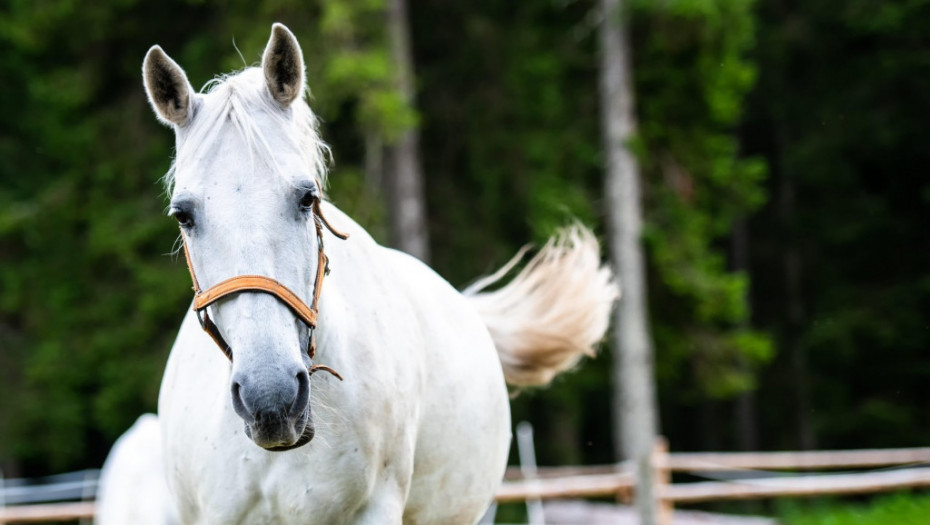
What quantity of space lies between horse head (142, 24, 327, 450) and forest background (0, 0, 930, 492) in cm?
806

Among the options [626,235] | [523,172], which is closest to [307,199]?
[626,235]

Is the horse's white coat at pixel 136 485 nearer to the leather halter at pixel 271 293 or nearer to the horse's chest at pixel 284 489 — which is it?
the horse's chest at pixel 284 489

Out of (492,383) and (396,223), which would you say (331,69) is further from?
(492,383)

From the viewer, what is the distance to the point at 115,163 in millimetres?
13719

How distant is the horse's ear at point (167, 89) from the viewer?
2645 mm

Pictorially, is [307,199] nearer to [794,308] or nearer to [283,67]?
[283,67]

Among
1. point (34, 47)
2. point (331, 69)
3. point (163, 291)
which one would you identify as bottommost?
point (163, 291)

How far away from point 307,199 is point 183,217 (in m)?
0.31

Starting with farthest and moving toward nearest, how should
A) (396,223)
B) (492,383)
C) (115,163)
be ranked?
(115,163) → (396,223) → (492,383)

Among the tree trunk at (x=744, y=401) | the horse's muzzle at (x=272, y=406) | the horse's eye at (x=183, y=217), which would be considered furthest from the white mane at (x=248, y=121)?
the tree trunk at (x=744, y=401)

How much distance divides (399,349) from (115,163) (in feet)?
38.0

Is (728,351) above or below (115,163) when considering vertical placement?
below

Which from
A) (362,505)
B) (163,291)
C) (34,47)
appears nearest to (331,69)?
(163,291)

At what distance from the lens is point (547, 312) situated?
15.6ft
